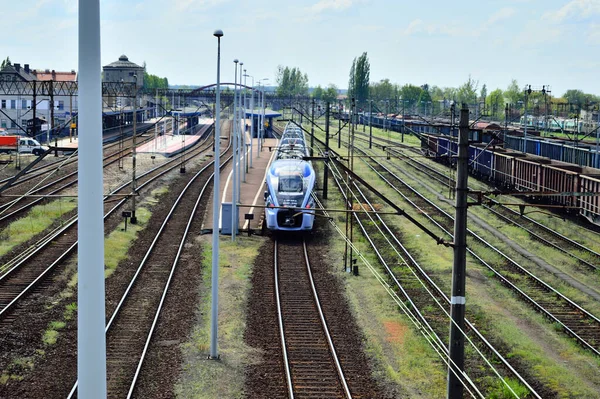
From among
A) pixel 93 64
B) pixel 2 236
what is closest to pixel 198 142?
pixel 2 236

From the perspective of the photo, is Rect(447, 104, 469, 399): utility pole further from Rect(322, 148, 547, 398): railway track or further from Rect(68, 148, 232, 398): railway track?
Rect(68, 148, 232, 398): railway track

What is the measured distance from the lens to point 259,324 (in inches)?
864

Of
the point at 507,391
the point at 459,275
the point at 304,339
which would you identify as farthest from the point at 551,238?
the point at 459,275

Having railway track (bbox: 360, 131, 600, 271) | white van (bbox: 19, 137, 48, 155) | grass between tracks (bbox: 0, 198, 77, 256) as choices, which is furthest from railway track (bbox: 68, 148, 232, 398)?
white van (bbox: 19, 137, 48, 155)

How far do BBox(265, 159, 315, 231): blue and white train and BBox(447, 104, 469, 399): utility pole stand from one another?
18841 millimetres

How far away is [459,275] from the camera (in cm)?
1446

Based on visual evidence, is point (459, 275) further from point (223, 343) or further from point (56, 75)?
point (56, 75)

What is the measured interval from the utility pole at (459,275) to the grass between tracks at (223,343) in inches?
194

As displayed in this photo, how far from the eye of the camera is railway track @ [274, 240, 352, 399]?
1709 centimetres

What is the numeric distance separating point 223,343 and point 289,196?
1438cm

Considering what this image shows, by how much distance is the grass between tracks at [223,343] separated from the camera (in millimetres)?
17203

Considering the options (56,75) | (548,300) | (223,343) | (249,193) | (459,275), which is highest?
(56,75)

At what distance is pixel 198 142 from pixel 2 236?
62.7 metres

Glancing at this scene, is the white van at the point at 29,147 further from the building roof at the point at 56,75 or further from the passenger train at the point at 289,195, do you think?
the building roof at the point at 56,75
